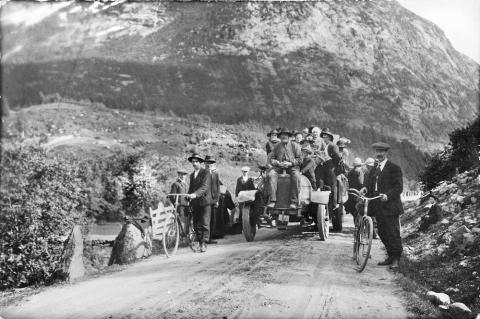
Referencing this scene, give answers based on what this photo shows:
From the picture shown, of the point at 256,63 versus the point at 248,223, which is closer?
the point at 256,63

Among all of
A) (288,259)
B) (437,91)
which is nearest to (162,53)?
(288,259)

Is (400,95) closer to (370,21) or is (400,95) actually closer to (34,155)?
(370,21)

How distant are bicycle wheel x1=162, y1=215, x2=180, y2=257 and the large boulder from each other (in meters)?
0.79

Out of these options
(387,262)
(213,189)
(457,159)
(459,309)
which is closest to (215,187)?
(213,189)

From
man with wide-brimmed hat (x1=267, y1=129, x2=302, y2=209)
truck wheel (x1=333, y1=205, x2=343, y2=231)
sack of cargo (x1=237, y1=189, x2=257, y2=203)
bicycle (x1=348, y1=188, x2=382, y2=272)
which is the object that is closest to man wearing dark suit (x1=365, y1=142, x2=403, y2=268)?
bicycle (x1=348, y1=188, x2=382, y2=272)

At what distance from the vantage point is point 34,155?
833 cm

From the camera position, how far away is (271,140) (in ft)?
24.8

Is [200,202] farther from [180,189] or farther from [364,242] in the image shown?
[364,242]

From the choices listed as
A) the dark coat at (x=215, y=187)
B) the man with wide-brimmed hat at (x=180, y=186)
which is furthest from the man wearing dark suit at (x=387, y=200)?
the man with wide-brimmed hat at (x=180, y=186)

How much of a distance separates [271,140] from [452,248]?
9.88ft

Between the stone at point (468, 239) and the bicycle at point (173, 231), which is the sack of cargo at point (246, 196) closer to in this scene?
the bicycle at point (173, 231)

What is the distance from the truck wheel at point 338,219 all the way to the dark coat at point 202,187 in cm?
305

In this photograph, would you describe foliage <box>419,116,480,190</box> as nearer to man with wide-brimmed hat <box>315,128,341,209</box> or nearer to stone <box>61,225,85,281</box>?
man with wide-brimmed hat <box>315,128,341,209</box>

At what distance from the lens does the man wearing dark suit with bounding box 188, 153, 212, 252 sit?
7180 mm
